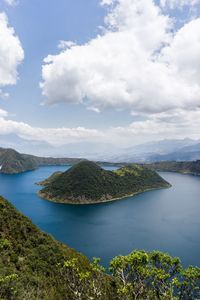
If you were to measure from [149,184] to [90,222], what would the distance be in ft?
280

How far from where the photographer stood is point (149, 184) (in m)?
170

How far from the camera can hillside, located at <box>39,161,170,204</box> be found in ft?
431

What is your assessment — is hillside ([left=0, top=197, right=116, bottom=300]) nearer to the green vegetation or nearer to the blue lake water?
the green vegetation

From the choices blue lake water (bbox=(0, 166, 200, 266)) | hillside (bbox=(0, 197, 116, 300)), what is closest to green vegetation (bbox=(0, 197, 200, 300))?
hillside (bbox=(0, 197, 116, 300))

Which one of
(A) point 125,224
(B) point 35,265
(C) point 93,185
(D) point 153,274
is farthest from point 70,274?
(C) point 93,185

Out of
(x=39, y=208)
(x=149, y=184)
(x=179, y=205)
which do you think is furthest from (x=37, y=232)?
(x=149, y=184)

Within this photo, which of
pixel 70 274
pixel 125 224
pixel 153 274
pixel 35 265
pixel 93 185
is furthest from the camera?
pixel 93 185

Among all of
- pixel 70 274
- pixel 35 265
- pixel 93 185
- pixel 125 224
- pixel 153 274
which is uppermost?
pixel 153 274

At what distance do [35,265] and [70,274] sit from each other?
10890mm

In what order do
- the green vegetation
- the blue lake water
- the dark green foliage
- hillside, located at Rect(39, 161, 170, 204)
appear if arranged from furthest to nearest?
hillside, located at Rect(39, 161, 170, 204) < the blue lake water < the green vegetation < the dark green foliage

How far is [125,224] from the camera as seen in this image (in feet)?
304

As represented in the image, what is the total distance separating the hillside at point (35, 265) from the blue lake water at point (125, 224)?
23.4m

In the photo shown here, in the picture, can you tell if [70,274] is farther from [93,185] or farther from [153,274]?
[93,185]

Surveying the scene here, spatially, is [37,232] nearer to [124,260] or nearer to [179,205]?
[124,260]
